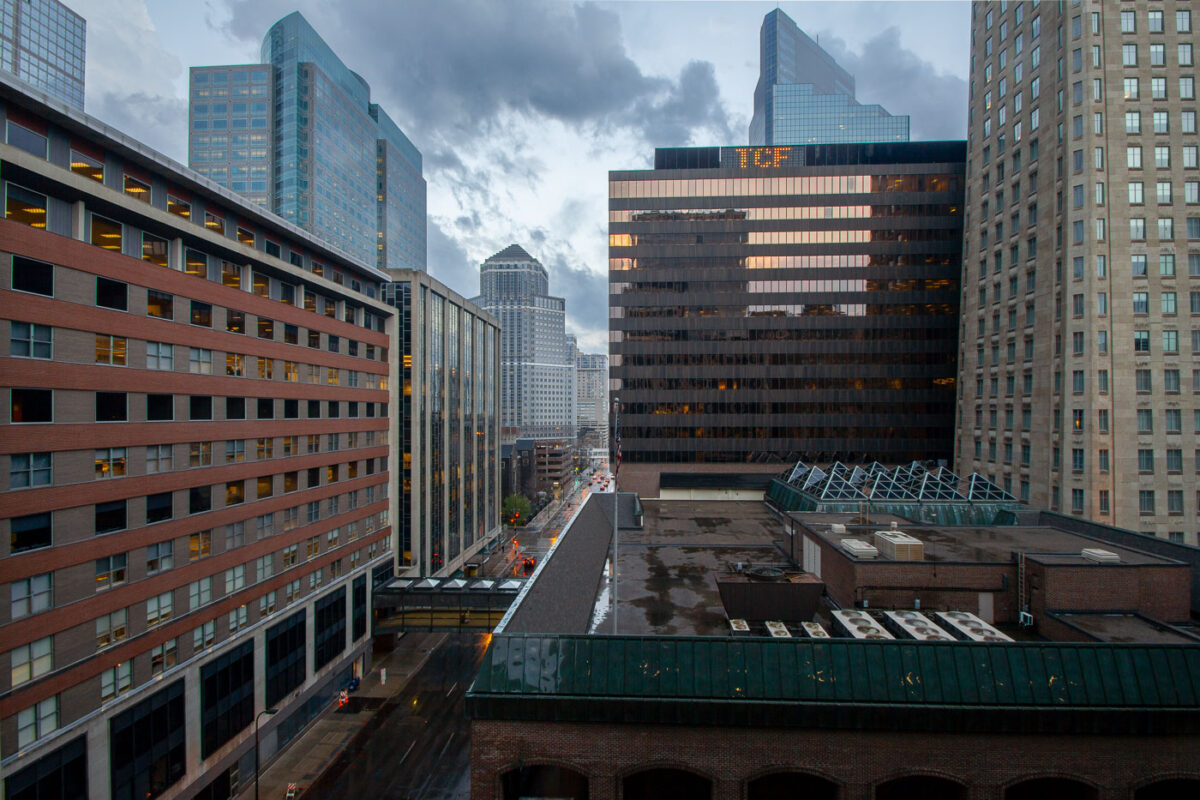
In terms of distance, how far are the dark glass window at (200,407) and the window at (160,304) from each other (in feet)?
16.9

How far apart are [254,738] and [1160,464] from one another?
247 feet

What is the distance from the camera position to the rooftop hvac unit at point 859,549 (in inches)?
1132

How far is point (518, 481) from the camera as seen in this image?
463 ft

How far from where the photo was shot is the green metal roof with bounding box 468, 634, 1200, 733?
59.4 ft

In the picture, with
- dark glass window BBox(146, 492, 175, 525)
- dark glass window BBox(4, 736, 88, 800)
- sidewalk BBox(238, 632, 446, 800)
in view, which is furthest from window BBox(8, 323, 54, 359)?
sidewalk BBox(238, 632, 446, 800)

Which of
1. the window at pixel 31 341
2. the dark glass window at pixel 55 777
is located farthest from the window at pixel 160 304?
the dark glass window at pixel 55 777

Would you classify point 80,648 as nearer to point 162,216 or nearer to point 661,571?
point 162,216

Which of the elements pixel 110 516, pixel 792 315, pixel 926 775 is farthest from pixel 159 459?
pixel 792 315

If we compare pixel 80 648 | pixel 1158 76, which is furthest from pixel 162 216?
pixel 1158 76

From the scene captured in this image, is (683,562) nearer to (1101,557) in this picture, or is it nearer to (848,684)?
(848,684)

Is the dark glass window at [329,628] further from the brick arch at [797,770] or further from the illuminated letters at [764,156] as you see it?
the illuminated letters at [764,156]

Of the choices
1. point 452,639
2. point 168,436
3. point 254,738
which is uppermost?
point 168,436

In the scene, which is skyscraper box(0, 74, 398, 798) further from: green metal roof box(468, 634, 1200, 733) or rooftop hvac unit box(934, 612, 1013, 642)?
rooftop hvac unit box(934, 612, 1013, 642)

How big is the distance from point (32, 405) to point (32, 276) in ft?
19.2
